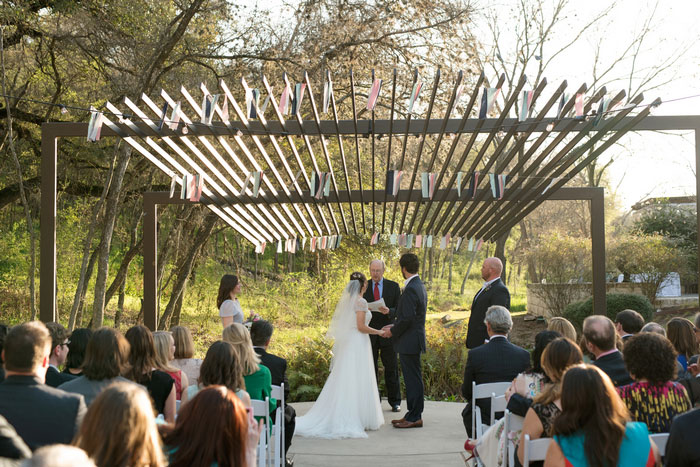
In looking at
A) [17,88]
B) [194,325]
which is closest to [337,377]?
[17,88]

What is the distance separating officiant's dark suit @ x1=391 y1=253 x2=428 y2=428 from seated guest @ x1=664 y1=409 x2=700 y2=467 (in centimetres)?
433

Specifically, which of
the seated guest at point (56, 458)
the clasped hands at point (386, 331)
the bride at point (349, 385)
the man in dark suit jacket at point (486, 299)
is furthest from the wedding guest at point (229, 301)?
the seated guest at point (56, 458)

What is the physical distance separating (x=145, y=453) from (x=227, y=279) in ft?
15.0

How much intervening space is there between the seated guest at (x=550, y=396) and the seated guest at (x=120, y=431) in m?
1.78

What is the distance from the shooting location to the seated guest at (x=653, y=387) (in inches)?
134

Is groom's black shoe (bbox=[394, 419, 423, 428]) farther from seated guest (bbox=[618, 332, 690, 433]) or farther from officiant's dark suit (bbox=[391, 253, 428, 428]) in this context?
Answer: seated guest (bbox=[618, 332, 690, 433])

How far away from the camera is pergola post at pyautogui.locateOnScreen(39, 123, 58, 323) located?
6660 mm

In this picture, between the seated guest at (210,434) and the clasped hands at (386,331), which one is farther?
the clasped hands at (386,331)

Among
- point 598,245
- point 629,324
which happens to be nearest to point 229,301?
point 629,324

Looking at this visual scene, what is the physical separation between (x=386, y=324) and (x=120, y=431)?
19.3 ft

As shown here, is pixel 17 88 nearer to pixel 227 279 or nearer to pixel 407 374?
pixel 227 279

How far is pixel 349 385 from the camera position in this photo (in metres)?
7.01

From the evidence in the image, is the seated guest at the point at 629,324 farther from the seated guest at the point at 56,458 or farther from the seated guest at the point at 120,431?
the seated guest at the point at 56,458

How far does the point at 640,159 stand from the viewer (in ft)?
84.5
